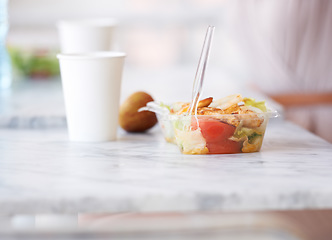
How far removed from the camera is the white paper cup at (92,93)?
1.00 metres

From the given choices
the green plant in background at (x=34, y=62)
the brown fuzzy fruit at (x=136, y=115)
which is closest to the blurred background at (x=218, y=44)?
the green plant in background at (x=34, y=62)

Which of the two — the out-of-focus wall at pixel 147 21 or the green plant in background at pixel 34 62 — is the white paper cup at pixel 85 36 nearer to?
the green plant in background at pixel 34 62

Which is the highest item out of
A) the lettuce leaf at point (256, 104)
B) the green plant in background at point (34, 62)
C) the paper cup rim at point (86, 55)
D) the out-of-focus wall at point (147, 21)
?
the paper cup rim at point (86, 55)

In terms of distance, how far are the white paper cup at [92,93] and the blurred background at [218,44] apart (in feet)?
1.75

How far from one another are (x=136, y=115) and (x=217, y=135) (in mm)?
262

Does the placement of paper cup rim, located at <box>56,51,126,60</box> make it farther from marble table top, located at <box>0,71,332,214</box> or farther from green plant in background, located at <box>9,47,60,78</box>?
green plant in background, located at <box>9,47,60,78</box>

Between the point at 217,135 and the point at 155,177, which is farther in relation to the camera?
the point at 217,135

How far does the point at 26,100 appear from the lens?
1579mm

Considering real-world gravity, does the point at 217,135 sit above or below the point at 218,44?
above

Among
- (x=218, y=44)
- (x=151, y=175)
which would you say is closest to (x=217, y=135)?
(x=151, y=175)

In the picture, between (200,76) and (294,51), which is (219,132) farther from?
(294,51)

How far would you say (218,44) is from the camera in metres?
4.06

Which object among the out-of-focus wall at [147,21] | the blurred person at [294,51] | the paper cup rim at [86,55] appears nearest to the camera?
the paper cup rim at [86,55]

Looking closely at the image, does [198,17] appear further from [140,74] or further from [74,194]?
[74,194]
